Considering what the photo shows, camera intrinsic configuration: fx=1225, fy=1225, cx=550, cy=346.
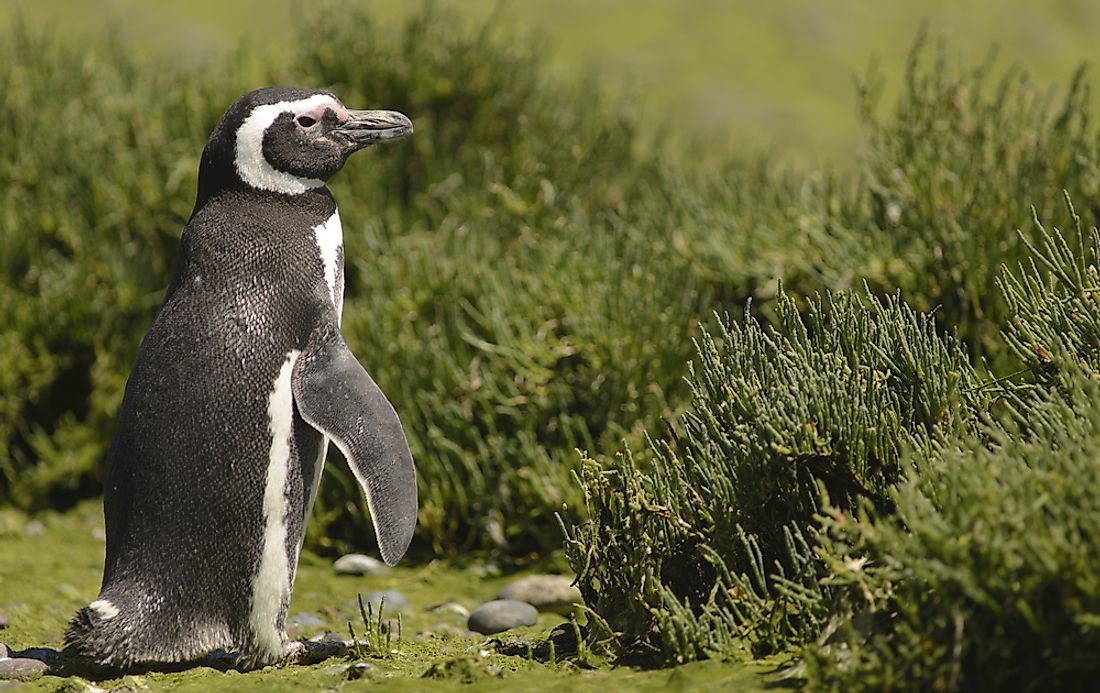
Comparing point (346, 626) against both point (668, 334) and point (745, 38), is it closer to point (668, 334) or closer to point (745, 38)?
point (668, 334)

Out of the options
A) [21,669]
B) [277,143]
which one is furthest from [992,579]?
[21,669]

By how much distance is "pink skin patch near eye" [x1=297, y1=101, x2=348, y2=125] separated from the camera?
3.48 metres

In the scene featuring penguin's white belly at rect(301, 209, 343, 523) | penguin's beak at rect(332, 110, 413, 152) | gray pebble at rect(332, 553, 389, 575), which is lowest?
gray pebble at rect(332, 553, 389, 575)

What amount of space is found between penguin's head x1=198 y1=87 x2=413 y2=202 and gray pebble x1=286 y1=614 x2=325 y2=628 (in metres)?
1.36

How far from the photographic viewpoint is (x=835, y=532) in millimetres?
2436

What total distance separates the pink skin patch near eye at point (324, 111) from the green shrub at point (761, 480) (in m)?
1.30

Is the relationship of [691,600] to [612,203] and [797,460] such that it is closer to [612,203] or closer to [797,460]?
[797,460]

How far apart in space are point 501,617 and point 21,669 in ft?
4.52

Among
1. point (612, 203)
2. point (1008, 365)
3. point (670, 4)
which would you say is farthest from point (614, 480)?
point (670, 4)

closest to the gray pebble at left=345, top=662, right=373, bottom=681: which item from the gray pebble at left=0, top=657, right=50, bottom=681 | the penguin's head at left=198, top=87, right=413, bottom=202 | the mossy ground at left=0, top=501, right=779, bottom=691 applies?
the mossy ground at left=0, top=501, right=779, bottom=691

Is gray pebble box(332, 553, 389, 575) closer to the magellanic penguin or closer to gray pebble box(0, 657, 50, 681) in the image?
the magellanic penguin

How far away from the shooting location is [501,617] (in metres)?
3.78

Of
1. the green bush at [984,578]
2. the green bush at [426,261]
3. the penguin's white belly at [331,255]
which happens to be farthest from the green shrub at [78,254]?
the green bush at [984,578]

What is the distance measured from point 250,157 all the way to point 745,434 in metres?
1.56
